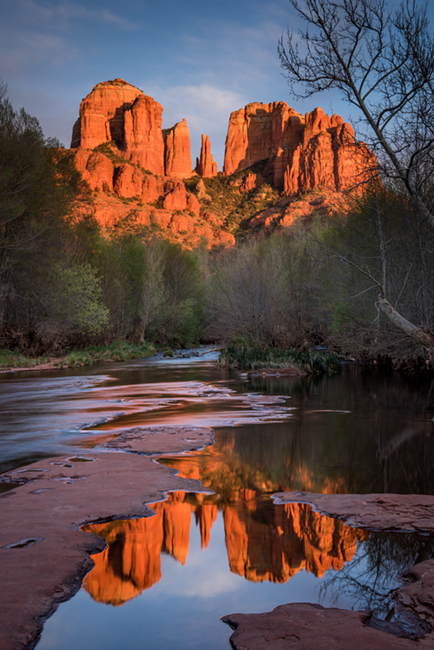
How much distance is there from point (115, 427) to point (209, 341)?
165 feet

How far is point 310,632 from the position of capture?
3137 millimetres

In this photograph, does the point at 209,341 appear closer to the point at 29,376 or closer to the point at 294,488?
the point at 29,376

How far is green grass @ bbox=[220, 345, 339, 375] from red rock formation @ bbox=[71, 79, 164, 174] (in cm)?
10809

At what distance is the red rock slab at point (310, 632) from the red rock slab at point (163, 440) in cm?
519

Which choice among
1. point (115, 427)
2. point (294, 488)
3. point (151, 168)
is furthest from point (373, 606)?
point (151, 168)

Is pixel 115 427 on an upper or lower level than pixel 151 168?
lower

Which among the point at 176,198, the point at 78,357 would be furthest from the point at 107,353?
the point at 176,198

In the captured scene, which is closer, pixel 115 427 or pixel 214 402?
pixel 115 427

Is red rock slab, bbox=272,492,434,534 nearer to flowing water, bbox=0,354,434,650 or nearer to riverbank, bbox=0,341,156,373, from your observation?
flowing water, bbox=0,354,434,650

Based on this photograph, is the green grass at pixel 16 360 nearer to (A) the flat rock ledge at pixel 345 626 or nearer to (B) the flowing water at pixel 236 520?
(B) the flowing water at pixel 236 520

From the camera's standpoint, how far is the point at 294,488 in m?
6.82

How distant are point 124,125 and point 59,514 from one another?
14181 cm

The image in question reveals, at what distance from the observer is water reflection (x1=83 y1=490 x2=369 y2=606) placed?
4.15m

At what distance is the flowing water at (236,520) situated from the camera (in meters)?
3.66
